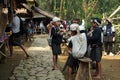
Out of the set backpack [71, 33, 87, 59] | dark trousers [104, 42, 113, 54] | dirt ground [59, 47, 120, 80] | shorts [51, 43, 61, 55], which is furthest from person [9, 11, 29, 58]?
dark trousers [104, 42, 113, 54]

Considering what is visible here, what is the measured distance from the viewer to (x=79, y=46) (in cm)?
870

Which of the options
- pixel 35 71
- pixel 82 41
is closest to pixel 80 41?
pixel 82 41

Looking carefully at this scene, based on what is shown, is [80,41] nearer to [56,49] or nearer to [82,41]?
[82,41]

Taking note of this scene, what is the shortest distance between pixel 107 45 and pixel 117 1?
941 inches

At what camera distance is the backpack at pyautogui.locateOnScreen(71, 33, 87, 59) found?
8.66 m

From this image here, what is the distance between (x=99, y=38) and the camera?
9.68 metres

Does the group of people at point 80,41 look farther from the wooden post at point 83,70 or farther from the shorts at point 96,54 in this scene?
the wooden post at point 83,70

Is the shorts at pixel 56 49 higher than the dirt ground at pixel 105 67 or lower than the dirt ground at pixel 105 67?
higher

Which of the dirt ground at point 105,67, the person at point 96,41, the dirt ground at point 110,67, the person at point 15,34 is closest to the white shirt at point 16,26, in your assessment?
the person at point 15,34

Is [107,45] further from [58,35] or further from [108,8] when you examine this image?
[108,8]

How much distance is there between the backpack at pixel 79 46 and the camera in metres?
8.66

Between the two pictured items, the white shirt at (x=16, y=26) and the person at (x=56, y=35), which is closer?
the person at (x=56, y=35)

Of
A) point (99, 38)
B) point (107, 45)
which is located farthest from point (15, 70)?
point (107, 45)

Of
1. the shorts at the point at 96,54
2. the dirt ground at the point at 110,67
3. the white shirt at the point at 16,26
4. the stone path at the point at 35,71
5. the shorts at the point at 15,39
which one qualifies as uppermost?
the white shirt at the point at 16,26
